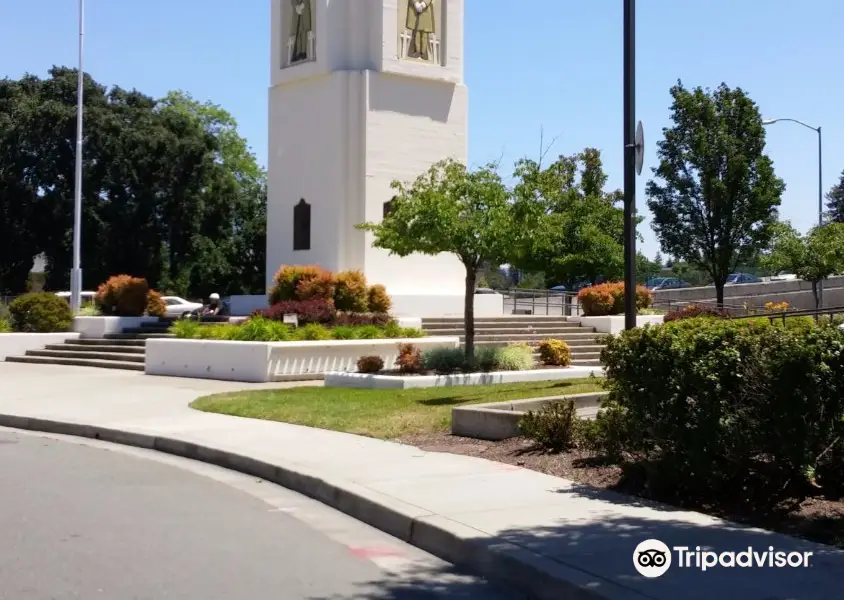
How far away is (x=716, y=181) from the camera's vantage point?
1284 inches

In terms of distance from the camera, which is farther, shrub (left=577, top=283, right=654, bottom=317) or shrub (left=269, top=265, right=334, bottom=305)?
shrub (left=577, top=283, right=654, bottom=317)

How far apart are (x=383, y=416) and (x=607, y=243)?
3027 centimetres

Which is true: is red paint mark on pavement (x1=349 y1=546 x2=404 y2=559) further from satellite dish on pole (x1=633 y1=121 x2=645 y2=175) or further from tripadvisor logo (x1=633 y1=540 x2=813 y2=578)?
satellite dish on pole (x1=633 y1=121 x2=645 y2=175)

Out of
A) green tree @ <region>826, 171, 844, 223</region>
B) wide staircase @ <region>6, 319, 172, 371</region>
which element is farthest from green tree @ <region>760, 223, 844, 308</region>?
green tree @ <region>826, 171, 844, 223</region>

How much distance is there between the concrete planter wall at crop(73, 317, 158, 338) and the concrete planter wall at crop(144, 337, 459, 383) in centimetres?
535

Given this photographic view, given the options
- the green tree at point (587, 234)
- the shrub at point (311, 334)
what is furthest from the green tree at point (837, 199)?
the shrub at point (311, 334)

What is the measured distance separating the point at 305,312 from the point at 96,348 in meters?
6.80

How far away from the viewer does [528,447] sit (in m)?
11.1

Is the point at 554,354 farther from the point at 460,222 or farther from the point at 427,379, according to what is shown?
the point at 460,222

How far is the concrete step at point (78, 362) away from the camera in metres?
24.9

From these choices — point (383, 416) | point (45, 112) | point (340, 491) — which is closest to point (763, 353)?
point (340, 491)

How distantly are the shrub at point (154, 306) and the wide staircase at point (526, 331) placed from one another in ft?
27.7

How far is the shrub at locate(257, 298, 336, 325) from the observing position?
946 inches

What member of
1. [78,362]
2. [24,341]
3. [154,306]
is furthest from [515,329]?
[24,341]
